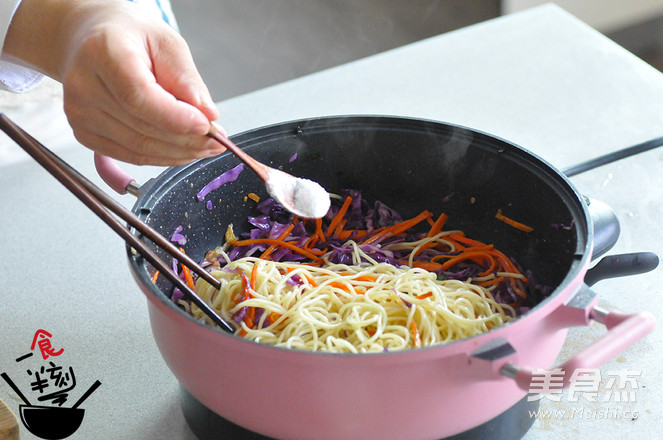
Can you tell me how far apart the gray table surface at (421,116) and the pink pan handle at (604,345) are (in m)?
0.29

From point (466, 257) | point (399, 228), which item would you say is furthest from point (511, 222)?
point (399, 228)

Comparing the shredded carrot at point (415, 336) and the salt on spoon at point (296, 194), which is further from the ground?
the salt on spoon at point (296, 194)

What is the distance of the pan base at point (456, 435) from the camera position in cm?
91

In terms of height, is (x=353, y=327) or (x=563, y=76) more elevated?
(x=563, y=76)

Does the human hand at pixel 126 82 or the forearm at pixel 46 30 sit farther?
the forearm at pixel 46 30

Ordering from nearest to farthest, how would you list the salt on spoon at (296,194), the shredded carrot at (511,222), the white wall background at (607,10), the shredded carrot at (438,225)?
the salt on spoon at (296,194), the shredded carrot at (511,222), the shredded carrot at (438,225), the white wall background at (607,10)

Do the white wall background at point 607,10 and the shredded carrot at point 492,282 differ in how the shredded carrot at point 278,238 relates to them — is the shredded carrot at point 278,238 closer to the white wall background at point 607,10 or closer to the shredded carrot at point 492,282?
the shredded carrot at point 492,282

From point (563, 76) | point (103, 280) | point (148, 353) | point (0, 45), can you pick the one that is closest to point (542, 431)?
point (148, 353)

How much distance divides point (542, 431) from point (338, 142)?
594 mm

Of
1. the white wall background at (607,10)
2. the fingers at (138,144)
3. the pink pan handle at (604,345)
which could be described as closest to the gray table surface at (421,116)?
the pink pan handle at (604,345)

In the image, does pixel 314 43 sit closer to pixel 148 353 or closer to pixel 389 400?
pixel 148 353

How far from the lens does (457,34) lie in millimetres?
2117

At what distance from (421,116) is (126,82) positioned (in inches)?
41.1

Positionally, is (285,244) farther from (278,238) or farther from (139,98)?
(139,98)
